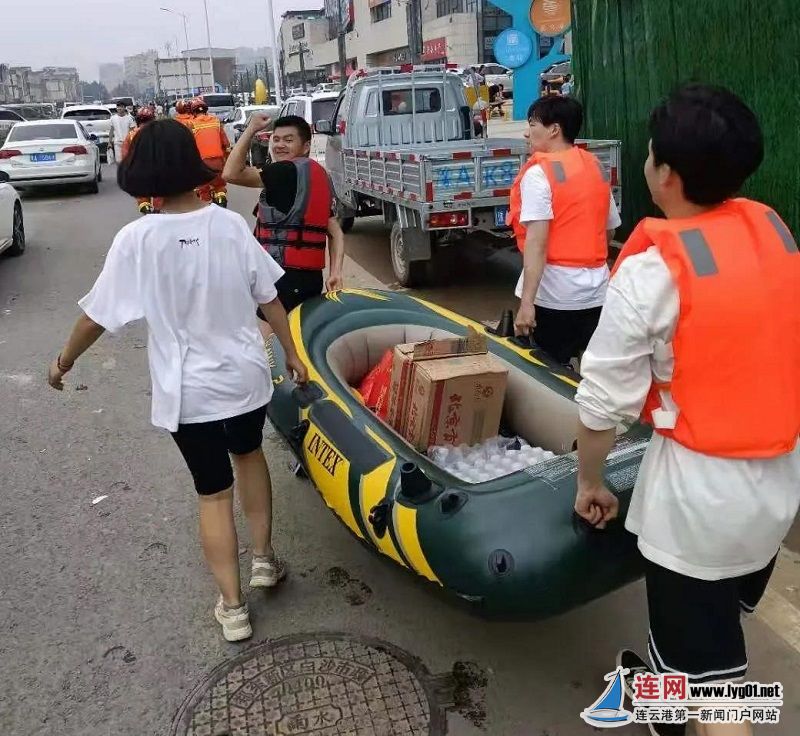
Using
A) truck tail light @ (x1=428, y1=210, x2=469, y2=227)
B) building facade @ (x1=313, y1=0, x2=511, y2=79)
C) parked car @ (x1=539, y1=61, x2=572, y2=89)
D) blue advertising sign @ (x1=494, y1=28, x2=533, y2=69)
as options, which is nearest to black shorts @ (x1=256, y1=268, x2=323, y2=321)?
truck tail light @ (x1=428, y1=210, x2=469, y2=227)

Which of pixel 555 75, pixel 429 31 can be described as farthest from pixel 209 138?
pixel 429 31

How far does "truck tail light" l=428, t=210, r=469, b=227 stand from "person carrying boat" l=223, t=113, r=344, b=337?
266 centimetres

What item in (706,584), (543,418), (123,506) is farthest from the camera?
(123,506)

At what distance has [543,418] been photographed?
136 inches

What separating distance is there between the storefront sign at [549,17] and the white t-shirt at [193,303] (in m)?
17.2

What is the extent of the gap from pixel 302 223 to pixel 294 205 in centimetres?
10

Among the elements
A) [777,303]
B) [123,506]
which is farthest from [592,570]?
[123,506]

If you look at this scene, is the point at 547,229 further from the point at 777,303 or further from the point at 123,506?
the point at 123,506

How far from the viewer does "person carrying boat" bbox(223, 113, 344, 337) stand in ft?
13.1

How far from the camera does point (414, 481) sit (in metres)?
2.61

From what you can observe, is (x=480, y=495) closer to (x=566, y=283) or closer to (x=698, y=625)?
(x=698, y=625)

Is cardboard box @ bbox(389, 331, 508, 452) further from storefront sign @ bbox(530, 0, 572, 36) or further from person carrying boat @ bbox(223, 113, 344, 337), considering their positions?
storefront sign @ bbox(530, 0, 572, 36)

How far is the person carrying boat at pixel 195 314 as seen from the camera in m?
2.63

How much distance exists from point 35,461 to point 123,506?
0.91 m
